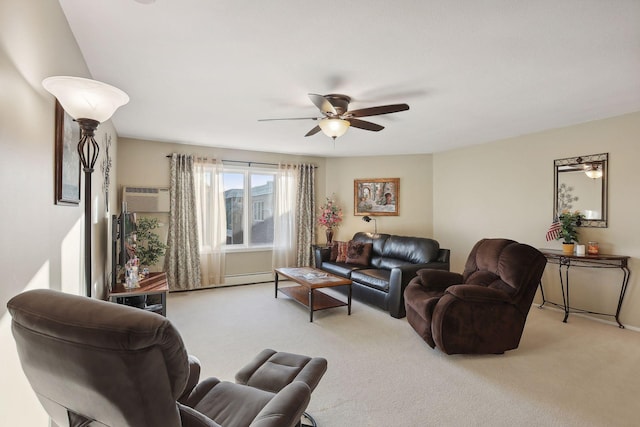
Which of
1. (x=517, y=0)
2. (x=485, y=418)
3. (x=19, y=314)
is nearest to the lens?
(x=19, y=314)

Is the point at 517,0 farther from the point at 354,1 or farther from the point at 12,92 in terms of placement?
the point at 12,92

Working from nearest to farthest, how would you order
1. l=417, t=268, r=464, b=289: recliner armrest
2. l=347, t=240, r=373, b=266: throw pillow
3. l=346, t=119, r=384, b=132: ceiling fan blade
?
l=346, t=119, r=384, b=132: ceiling fan blade < l=417, t=268, r=464, b=289: recliner armrest < l=347, t=240, r=373, b=266: throw pillow

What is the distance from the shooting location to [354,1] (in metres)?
1.71

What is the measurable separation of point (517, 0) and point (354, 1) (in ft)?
2.88

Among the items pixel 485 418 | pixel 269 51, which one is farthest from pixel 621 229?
pixel 269 51

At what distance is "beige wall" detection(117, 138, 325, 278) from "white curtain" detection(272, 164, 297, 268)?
195mm

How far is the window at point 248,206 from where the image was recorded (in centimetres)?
580

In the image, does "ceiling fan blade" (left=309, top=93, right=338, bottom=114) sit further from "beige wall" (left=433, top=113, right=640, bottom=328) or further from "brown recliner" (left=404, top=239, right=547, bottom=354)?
"beige wall" (left=433, top=113, right=640, bottom=328)

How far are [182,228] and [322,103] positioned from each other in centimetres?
356

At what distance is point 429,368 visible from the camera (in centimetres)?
269

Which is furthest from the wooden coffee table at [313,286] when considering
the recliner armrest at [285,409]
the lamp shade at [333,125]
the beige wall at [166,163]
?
the recliner armrest at [285,409]

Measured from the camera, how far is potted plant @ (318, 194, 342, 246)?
6.12 m

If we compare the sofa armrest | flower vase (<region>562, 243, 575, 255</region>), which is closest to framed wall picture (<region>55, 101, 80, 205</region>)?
the sofa armrest

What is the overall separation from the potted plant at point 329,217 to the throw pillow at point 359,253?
2.20 feet
